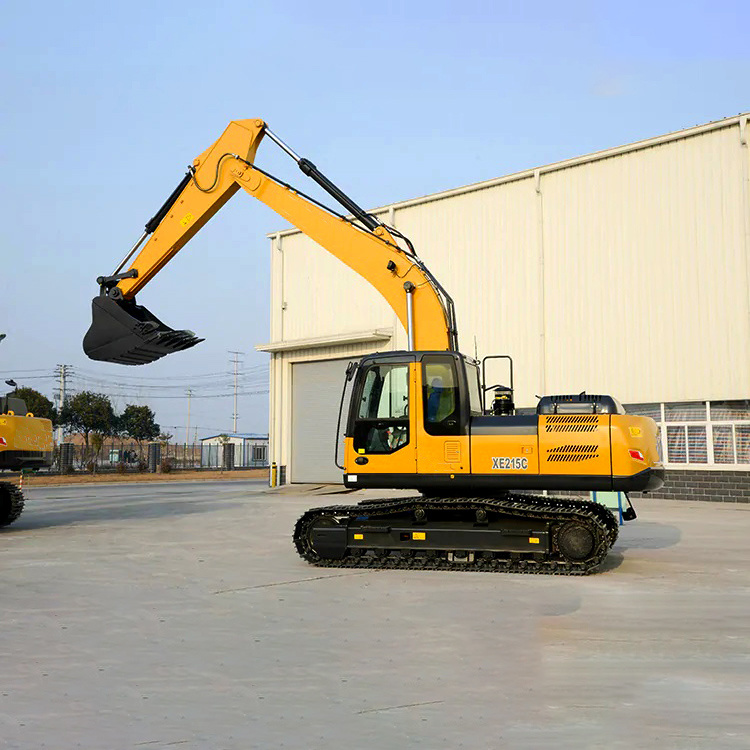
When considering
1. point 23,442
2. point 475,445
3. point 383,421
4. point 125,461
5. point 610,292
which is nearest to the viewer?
point 475,445

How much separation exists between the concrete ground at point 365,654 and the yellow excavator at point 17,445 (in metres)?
4.20

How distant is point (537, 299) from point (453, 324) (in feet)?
49.1

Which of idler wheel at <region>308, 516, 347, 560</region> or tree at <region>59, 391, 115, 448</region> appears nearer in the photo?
idler wheel at <region>308, 516, 347, 560</region>

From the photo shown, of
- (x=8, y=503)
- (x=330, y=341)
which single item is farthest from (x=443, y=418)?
(x=330, y=341)

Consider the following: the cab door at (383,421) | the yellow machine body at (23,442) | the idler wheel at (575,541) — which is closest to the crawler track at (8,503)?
the yellow machine body at (23,442)

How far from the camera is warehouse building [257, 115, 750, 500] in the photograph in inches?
943

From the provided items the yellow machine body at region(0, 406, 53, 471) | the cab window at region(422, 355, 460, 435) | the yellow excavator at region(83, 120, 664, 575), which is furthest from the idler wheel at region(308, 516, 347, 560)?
the yellow machine body at region(0, 406, 53, 471)

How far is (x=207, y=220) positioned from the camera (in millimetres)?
15859

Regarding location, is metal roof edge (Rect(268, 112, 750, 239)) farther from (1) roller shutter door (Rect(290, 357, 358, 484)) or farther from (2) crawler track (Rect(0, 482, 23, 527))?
(2) crawler track (Rect(0, 482, 23, 527))

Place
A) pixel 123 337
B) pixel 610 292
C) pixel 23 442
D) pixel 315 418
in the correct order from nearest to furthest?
pixel 123 337 < pixel 23 442 < pixel 610 292 < pixel 315 418

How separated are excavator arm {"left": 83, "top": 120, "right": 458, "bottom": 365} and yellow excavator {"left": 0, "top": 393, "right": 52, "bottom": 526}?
3.74 m

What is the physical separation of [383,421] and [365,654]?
5.26 metres

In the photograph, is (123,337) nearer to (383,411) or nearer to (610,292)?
(383,411)

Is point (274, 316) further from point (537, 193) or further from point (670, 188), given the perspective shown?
point (670, 188)
